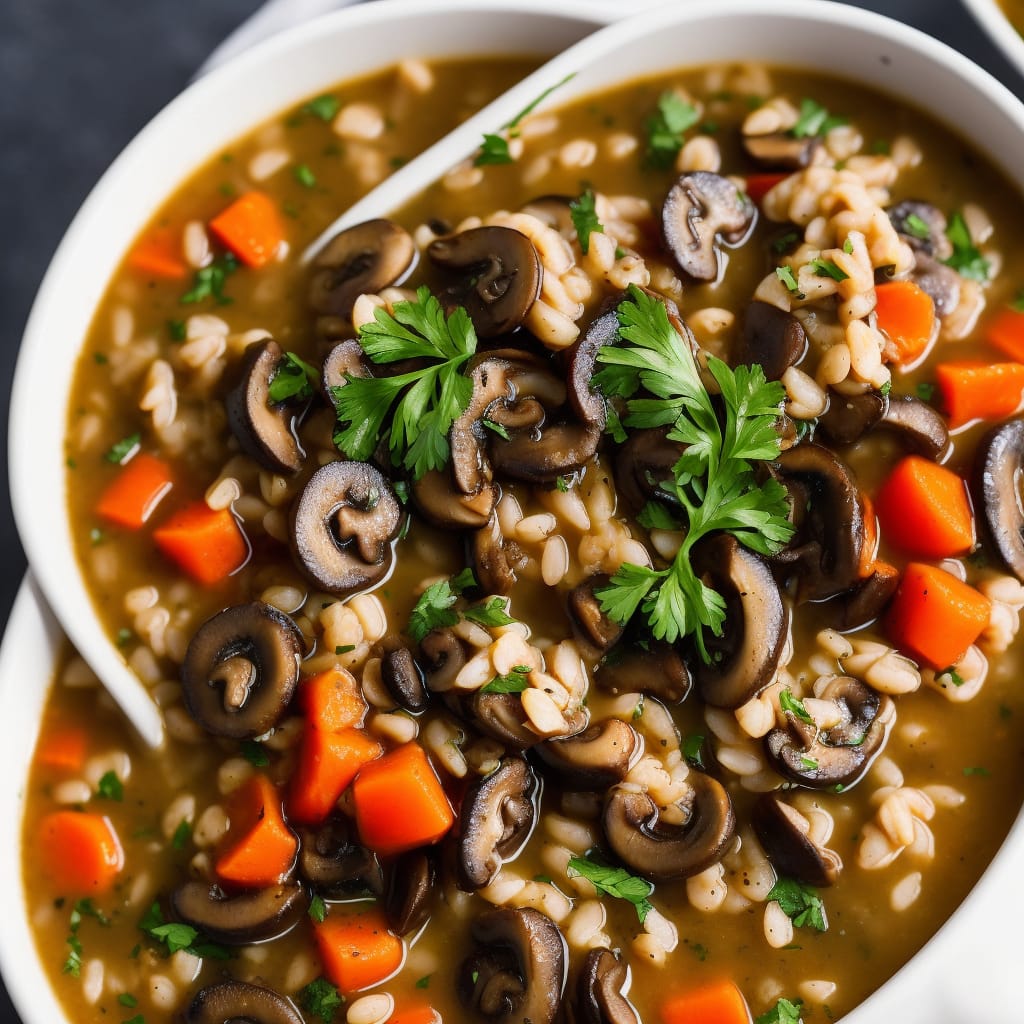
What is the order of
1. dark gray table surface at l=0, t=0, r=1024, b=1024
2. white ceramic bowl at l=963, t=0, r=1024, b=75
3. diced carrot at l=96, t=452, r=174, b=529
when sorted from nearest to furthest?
diced carrot at l=96, t=452, r=174, b=529, white ceramic bowl at l=963, t=0, r=1024, b=75, dark gray table surface at l=0, t=0, r=1024, b=1024

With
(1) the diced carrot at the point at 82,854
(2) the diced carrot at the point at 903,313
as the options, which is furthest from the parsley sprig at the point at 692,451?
(1) the diced carrot at the point at 82,854

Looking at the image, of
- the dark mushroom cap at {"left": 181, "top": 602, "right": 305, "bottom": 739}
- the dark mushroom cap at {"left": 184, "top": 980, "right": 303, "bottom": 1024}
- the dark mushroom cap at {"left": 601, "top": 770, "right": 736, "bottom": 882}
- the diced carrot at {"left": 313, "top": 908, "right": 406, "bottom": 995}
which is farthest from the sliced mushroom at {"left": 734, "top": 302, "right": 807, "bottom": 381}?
the dark mushroom cap at {"left": 184, "top": 980, "right": 303, "bottom": 1024}

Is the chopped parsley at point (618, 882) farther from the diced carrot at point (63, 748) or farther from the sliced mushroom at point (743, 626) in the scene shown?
the diced carrot at point (63, 748)

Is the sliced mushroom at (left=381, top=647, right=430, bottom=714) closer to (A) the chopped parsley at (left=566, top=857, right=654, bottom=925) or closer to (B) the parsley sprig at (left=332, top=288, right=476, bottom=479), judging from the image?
(B) the parsley sprig at (left=332, top=288, right=476, bottom=479)

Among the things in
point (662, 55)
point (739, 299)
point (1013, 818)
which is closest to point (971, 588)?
point (1013, 818)

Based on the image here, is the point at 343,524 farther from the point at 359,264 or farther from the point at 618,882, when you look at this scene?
the point at 618,882

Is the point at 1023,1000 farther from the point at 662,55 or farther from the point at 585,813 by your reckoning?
the point at 662,55
